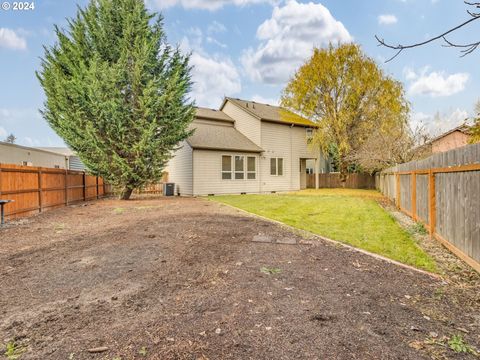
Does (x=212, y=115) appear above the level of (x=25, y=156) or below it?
above

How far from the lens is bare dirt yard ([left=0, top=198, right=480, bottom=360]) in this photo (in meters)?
2.54

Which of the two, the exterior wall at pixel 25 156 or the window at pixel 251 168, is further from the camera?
the window at pixel 251 168

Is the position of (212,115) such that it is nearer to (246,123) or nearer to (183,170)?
(246,123)

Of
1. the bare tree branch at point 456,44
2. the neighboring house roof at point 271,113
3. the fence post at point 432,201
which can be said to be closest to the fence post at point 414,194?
the fence post at point 432,201

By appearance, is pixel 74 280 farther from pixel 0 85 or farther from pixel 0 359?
pixel 0 85

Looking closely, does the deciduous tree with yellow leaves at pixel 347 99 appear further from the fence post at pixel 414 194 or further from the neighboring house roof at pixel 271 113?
the fence post at pixel 414 194

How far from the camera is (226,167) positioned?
773 inches

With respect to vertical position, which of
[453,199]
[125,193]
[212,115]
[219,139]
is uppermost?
[212,115]

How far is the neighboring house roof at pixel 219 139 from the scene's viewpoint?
18797 millimetres

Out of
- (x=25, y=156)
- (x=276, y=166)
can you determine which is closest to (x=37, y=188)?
(x=25, y=156)

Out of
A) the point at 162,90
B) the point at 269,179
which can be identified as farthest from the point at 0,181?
the point at 269,179

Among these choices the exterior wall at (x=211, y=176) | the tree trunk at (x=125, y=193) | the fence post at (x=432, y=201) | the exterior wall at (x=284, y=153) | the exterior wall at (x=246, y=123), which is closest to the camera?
the fence post at (x=432, y=201)

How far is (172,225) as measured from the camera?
750 cm

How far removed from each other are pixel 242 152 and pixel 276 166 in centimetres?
335
